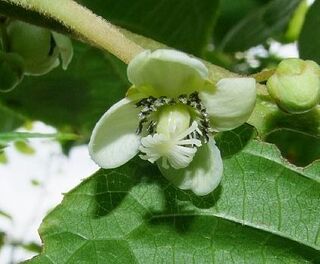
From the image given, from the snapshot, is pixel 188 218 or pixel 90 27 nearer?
pixel 90 27

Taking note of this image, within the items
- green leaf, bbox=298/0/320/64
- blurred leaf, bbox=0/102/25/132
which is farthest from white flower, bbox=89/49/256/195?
blurred leaf, bbox=0/102/25/132

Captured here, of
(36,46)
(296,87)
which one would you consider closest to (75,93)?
(36,46)

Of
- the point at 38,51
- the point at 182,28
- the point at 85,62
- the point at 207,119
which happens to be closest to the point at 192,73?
the point at 207,119

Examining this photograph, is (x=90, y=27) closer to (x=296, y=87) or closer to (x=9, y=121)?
(x=296, y=87)

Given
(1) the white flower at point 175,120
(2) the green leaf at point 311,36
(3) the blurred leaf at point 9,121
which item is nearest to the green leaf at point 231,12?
(2) the green leaf at point 311,36

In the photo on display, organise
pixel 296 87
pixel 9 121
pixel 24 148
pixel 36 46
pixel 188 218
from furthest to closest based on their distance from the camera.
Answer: pixel 24 148, pixel 9 121, pixel 36 46, pixel 188 218, pixel 296 87
